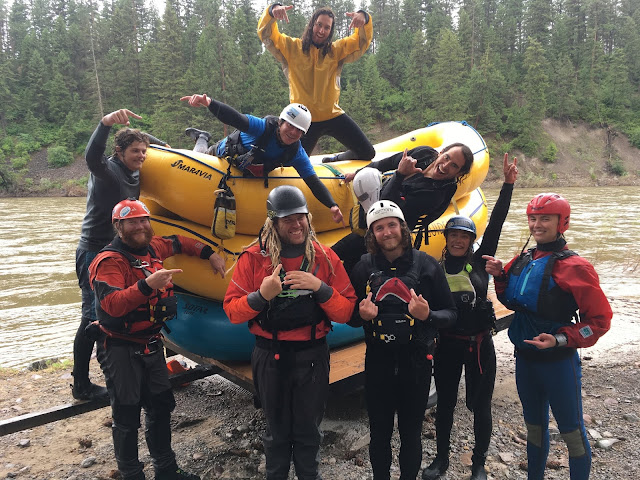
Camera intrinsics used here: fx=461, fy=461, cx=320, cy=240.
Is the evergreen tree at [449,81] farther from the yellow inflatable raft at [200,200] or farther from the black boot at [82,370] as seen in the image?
the black boot at [82,370]

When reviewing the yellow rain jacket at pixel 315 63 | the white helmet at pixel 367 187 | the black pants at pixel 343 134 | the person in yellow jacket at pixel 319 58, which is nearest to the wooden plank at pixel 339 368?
the white helmet at pixel 367 187

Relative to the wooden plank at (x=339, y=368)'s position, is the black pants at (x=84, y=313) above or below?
above

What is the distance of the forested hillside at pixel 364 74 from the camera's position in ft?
124

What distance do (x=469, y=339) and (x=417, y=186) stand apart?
3.51ft

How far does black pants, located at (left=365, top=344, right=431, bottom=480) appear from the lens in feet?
8.32

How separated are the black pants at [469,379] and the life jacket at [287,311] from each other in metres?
1.04

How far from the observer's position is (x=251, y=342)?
366 cm

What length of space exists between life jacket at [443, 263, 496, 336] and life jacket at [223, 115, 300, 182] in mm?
1595

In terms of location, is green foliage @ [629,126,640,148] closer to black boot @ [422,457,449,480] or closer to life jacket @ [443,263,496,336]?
life jacket @ [443,263,496,336]

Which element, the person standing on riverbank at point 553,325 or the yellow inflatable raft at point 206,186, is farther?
the yellow inflatable raft at point 206,186

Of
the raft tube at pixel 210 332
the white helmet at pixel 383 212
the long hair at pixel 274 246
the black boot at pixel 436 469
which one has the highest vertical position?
the white helmet at pixel 383 212

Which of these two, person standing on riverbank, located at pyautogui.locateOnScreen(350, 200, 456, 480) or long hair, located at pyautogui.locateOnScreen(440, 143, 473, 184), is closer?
person standing on riverbank, located at pyautogui.locateOnScreen(350, 200, 456, 480)

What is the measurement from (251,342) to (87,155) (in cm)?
180

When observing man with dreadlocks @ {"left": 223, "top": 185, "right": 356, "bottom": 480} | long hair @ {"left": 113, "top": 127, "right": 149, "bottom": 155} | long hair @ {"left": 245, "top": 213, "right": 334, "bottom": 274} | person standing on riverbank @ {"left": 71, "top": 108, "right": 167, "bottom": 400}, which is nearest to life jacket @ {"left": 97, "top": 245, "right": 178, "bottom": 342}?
man with dreadlocks @ {"left": 223, "top": 185, "right": 356, "bottom": 480}
